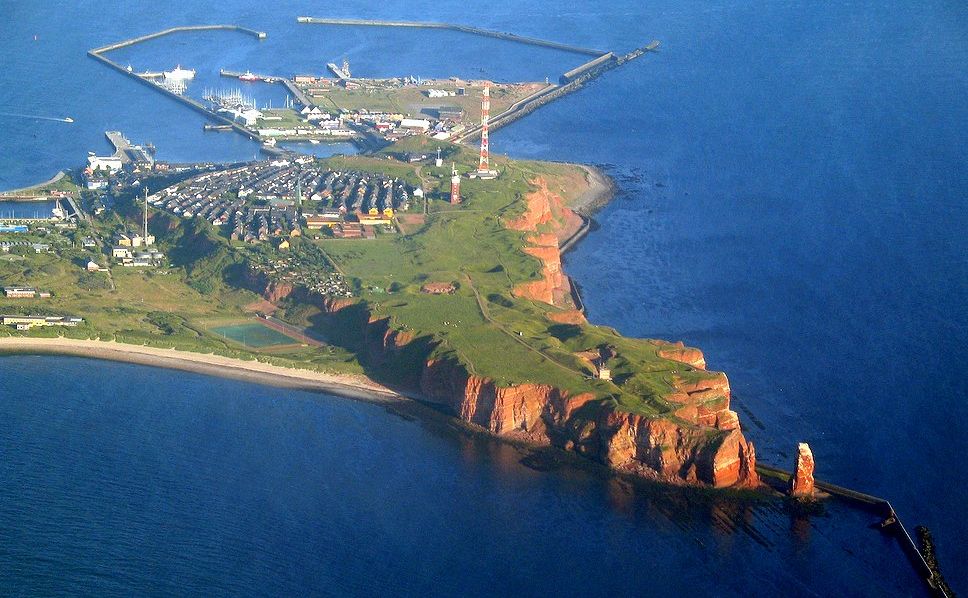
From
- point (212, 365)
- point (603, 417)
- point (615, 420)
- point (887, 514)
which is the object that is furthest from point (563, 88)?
point (887, 514)

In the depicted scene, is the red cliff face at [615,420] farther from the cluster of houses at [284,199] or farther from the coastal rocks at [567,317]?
the cluster of houses at [284,199]

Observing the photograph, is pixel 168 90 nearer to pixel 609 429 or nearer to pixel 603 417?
pixel 603 417

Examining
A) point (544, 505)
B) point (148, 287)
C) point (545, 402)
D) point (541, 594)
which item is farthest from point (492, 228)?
point (541, 594)

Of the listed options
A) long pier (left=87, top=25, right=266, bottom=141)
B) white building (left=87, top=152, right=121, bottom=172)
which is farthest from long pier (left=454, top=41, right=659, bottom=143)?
white building (left=87, top=152, right=121, bottom=172)

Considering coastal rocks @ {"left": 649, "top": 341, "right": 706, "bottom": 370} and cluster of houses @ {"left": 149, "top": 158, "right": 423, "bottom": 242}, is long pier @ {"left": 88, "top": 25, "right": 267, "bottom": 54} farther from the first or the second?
coastal rocks @ {"left": 649, "top": 341, "right": 706, "bottom": 370}

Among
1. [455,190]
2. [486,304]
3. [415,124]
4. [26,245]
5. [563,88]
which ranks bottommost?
[26,245]

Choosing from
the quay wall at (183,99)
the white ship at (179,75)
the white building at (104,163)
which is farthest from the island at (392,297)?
the white ship at (179,75)
